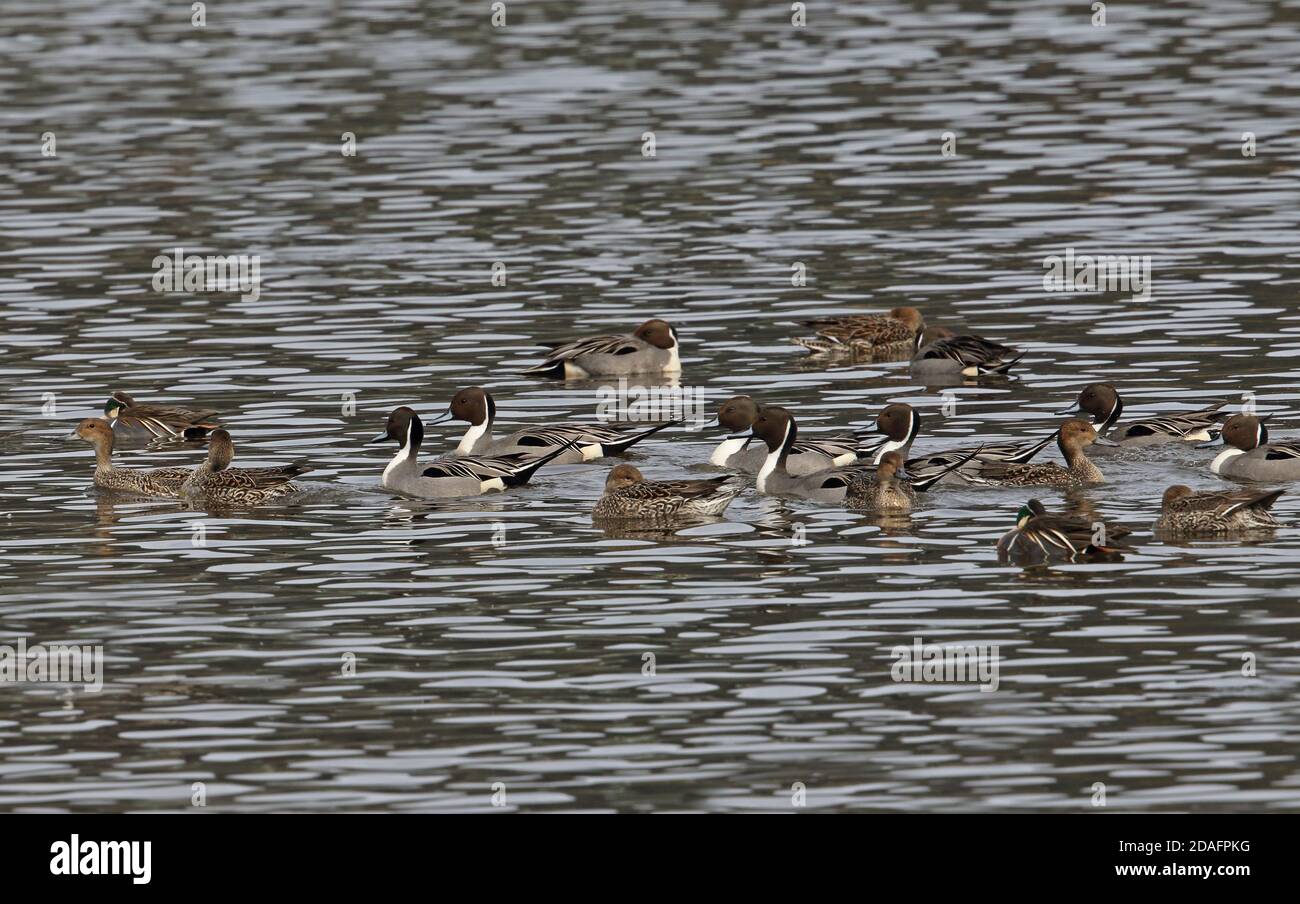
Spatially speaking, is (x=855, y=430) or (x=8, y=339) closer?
(x=855, y=430)

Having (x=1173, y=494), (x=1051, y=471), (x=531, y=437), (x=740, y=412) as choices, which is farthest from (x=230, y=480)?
(x=1173, y=494)

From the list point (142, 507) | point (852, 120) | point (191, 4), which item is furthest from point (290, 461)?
point (191, 4)

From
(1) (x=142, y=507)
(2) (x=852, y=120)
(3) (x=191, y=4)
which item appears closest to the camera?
(1) (x=142, y=507)

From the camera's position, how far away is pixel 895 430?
21234 millimetres

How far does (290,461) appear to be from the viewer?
22094 millimetres

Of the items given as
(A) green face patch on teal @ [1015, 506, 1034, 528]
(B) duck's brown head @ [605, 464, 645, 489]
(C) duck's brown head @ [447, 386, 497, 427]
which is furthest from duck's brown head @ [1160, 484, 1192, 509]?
(C) duck's brown head @ [447, 386, 497, 427]

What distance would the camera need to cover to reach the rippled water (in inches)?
546

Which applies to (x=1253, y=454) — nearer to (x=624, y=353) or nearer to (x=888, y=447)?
(x=888, y=447)

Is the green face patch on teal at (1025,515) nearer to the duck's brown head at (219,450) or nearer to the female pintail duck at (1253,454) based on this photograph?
the female pintail duck at (1253,454)

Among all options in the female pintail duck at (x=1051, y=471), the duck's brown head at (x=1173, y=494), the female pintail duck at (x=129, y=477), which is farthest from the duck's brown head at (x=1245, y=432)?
the female pintail duck at (x=129, y=477)

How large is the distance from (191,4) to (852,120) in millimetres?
23080

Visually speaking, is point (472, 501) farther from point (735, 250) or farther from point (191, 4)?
point (191, 4)

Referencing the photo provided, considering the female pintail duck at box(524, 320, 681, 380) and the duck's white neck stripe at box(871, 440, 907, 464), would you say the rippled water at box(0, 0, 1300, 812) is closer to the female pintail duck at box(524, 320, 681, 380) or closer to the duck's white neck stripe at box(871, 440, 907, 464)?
the female pintail duck at box(524, 320, 681, 380)

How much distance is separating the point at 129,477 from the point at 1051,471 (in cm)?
805
